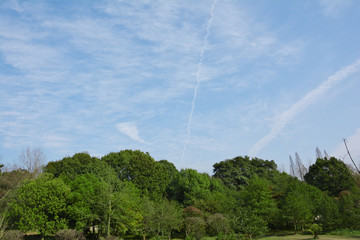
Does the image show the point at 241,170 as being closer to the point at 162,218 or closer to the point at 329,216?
the point at 329,216

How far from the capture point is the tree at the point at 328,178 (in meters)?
52.0

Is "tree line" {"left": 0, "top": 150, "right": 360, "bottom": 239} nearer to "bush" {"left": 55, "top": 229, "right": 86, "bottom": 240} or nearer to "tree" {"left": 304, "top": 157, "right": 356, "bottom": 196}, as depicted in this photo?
"bush" {"left": 55, "top": 229, "right": 86, "bottom": 240}

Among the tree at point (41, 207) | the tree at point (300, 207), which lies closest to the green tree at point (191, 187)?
the tree at point (300, 207)

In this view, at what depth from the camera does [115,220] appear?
107 ft

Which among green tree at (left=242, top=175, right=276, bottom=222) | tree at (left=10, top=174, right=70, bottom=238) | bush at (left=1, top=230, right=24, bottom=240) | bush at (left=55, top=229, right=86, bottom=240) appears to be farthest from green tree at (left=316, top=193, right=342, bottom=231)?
bush at (left=1, top=230, right=24, bottom=240)

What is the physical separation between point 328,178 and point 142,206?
3959 centimetres

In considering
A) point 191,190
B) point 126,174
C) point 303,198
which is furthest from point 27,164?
point 303,198

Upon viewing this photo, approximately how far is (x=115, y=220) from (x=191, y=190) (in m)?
19.2

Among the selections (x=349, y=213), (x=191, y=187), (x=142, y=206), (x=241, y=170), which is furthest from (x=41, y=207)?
(x=241, y=170)

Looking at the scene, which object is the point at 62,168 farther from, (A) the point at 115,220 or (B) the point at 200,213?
(B) the point at 200,213

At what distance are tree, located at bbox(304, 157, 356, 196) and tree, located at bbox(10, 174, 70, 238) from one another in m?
47.6

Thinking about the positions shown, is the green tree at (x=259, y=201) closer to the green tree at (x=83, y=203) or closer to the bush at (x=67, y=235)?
the green tree at (x=83, y=203)

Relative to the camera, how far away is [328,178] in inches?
2127

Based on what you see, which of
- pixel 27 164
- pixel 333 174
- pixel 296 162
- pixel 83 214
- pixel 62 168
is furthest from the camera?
pixel 296 162
